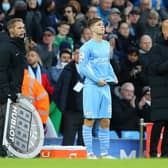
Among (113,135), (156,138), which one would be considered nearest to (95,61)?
(156,138)

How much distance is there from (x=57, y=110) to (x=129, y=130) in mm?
1375

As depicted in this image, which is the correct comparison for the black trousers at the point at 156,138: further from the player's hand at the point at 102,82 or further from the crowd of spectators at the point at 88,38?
the crowd of spectators at the point at 88,38

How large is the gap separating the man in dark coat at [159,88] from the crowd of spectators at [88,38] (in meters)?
1.80

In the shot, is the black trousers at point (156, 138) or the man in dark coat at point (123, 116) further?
the man in dark coat at point (123, 116)

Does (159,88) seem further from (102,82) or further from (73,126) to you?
(73,126)

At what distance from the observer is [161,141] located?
1633 centimetres

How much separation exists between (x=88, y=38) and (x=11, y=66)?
5.29m

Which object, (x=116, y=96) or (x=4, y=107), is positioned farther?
(x=116, y=96)

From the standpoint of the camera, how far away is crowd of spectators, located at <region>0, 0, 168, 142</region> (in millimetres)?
19094

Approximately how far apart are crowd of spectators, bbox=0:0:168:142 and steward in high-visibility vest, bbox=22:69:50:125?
0.68m

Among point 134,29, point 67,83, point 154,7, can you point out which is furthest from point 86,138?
point 154,7

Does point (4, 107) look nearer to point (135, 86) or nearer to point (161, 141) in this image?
point (161, 141)

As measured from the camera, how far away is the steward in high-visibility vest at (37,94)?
1772 centimetres

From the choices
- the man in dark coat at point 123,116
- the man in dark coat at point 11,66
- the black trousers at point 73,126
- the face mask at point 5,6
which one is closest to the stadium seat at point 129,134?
the man in dark coat at point 123,116
